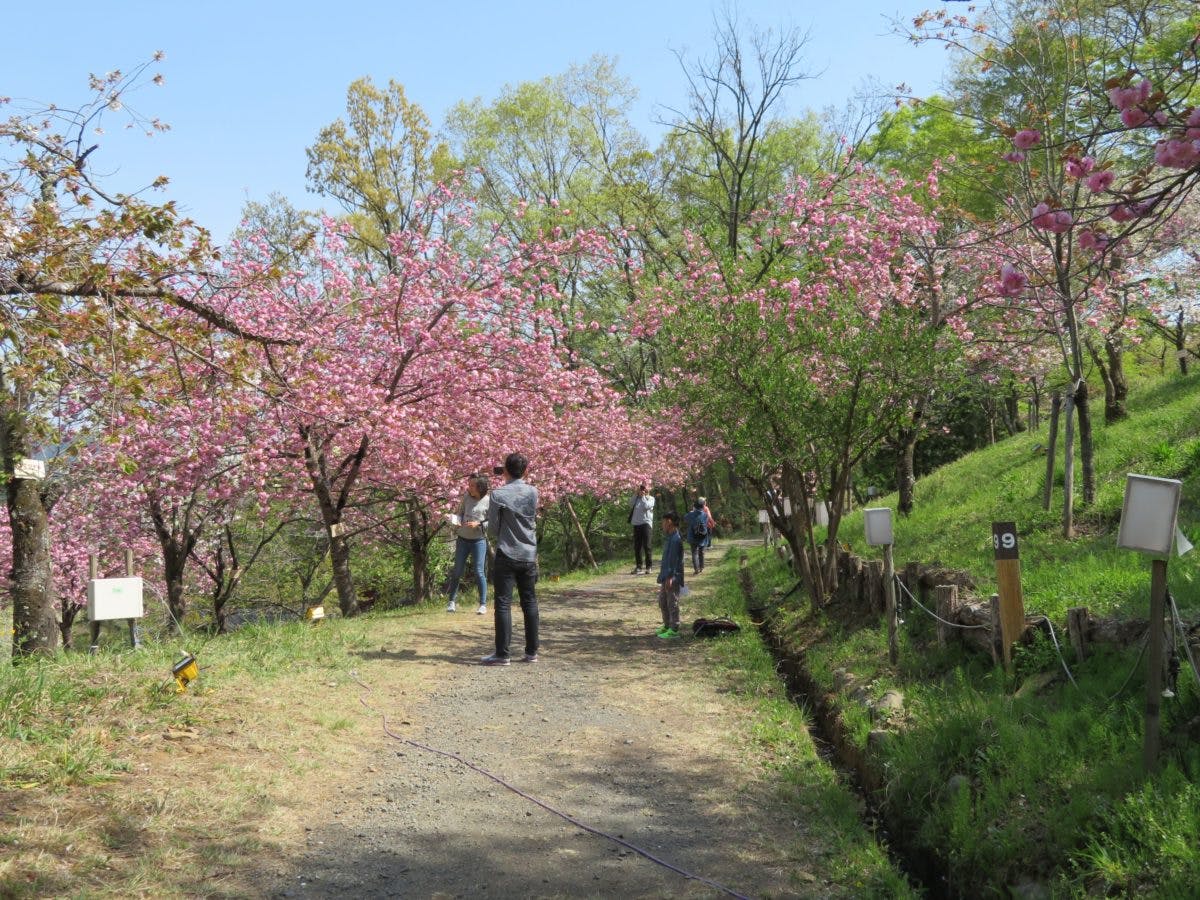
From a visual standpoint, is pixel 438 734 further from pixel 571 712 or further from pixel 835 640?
pixel 835 640

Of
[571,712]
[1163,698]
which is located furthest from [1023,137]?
[571,712]

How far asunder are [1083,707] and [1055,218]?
8.40ft

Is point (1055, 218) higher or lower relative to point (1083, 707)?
higher

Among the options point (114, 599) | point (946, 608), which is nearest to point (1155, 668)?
point (946, 608)

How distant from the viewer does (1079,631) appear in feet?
18.1

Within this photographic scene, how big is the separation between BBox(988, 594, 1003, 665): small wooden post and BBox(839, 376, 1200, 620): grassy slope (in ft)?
1.65

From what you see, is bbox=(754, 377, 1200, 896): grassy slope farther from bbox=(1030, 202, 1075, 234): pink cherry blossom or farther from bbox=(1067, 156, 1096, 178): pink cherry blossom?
bbox=(1067, 156, 1096, 178): pink cherry blossom

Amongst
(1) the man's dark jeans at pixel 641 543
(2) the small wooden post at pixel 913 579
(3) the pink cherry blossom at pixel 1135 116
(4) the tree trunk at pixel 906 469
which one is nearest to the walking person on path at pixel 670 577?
(2) the small wooden post at pixel 913 579

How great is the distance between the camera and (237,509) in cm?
1725

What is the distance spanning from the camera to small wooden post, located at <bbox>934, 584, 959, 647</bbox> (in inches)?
277

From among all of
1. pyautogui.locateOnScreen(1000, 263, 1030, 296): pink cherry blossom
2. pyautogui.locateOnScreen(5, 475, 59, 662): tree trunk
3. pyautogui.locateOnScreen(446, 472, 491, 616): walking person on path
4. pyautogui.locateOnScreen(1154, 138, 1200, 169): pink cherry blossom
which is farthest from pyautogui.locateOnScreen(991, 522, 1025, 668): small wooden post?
pyautogui.locateOnScreen(5, 475, 59, 662): tree trunk

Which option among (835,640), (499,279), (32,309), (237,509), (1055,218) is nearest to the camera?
(1055,218)

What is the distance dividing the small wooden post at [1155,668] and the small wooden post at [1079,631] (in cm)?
134

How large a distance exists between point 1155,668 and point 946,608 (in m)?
2.94
